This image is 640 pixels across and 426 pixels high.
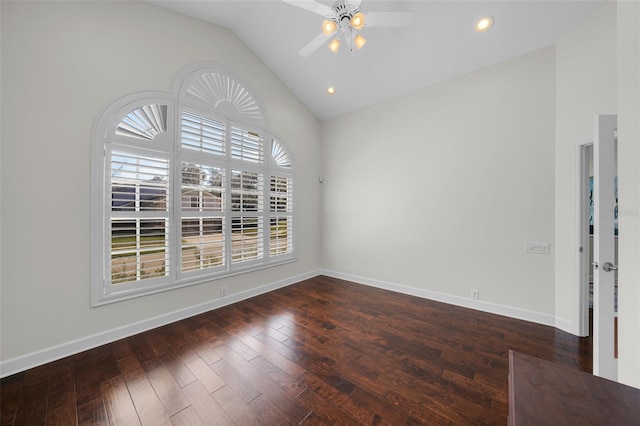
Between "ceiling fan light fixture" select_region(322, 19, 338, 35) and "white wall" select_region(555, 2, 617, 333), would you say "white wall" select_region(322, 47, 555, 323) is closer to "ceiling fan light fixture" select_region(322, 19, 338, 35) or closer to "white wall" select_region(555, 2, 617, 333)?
"white wall" select_region(555, 2, 617, 333)

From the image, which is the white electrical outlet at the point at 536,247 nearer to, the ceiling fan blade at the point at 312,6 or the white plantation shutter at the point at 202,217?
the ceiling fan blade at the point at 312,6

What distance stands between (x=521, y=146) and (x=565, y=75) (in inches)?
31.3

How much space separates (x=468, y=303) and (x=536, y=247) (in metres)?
1.10

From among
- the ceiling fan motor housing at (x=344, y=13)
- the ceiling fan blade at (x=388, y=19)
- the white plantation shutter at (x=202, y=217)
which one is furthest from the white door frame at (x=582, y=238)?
the white plantation shutter at (x=202, y=217)

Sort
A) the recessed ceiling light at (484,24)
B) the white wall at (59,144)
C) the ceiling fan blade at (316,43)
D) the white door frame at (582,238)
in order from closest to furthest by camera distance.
→ the white wall at (59,144), the ceiling fan blade at (316,43), the white door frame at (582,238), the recessed ceiling light at (484,24)

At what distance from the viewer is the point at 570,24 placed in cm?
241

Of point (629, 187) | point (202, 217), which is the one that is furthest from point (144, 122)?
point (629, 187)

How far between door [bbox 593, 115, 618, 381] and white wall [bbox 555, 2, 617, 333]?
0.89 meters

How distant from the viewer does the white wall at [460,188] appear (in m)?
2.76

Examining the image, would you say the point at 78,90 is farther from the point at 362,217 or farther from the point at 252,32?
the point at 362,217

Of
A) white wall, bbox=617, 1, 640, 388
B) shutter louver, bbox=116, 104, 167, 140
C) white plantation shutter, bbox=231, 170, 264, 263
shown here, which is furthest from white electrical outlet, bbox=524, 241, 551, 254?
shutter louver, bbox=116, 104, 167, 140

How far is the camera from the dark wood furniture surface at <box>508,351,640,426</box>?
643 millimetres

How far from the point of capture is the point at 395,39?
296 cm

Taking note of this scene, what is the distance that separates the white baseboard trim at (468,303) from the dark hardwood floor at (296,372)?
114 mm
